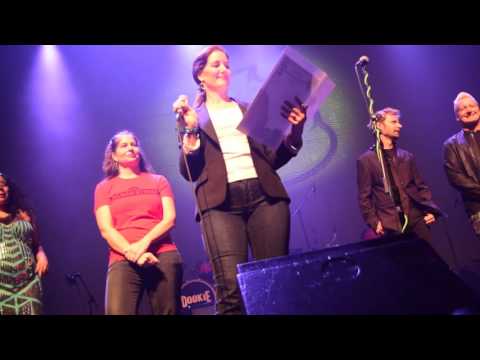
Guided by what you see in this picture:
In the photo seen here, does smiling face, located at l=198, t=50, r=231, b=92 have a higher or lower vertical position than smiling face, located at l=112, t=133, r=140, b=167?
higher

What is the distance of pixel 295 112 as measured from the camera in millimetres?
2410

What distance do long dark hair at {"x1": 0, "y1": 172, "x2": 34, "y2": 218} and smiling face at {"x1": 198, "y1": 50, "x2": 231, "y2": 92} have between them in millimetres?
1591

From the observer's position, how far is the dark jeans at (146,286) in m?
2.55

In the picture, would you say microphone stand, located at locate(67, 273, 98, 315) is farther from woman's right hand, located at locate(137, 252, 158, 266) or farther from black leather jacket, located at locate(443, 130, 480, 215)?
black leather jacket, located at locate(443, 130, 480, 215)

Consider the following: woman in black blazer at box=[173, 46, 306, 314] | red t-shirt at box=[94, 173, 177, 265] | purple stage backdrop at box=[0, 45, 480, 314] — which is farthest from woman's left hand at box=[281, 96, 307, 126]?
purple stage backdrop at box=[0, 45, 480, 314]

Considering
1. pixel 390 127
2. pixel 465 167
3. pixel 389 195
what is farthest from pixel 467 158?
pixel 389 195

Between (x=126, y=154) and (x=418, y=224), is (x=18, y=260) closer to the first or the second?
(x=126, y=154)

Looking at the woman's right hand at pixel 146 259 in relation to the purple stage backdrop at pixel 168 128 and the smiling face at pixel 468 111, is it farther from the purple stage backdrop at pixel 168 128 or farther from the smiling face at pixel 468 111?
the smiling face at pixel 468 111

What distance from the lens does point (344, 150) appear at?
13.9 feet

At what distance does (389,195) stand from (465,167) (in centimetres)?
83

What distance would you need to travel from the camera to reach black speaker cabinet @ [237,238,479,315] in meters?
1.53
